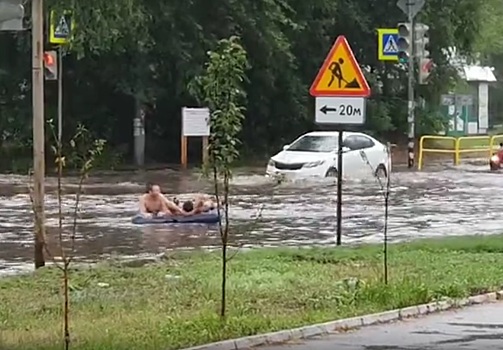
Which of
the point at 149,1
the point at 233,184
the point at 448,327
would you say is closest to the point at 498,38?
the point at 149,1

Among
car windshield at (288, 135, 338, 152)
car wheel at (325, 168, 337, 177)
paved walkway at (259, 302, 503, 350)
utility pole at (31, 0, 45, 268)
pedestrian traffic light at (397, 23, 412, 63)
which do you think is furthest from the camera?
pedestrian traffic light at (397, 23, 412, 63)

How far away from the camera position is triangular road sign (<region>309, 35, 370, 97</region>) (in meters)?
16.8

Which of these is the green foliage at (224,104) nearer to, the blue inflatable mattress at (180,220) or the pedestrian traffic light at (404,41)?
the blue inflatable mattress at (180,220)

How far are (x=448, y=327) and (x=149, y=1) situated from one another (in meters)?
29.8

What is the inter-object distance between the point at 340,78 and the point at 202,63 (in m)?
24.5

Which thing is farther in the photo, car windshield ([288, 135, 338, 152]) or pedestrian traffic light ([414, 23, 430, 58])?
pedestrian traffic light ([414, 23, 430, 58])

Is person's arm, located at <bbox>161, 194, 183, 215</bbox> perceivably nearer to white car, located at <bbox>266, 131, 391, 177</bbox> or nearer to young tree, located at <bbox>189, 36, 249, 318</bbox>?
white car, located at <bbox>266, 131, 391, 177</bbox>

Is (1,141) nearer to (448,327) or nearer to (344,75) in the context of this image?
(344,75)

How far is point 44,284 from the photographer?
14.7 m

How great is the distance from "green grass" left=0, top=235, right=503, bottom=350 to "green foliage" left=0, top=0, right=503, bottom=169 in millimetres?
20182

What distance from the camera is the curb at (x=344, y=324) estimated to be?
10.6 metres

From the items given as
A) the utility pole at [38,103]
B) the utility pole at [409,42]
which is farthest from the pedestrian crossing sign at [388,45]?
the utility pole at [38,103]

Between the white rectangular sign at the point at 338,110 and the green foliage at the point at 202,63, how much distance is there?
63.7ft

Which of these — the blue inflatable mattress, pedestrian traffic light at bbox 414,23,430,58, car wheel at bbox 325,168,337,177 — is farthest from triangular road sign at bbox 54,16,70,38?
pedestrian traffic light at bbox 414,23,430,58
